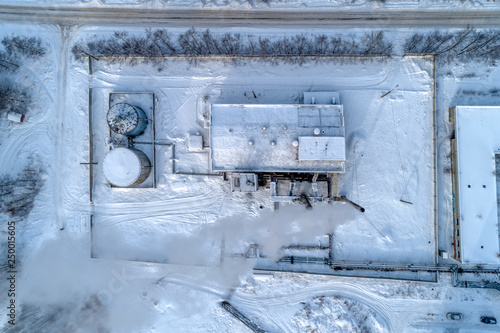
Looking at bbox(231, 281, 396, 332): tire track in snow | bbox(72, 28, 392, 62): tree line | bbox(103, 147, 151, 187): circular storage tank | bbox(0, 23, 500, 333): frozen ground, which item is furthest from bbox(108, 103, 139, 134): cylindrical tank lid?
bbox(231, 281, 396, 332): tire track in snow

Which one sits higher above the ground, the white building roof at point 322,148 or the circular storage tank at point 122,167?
the white building roof at point 322,148

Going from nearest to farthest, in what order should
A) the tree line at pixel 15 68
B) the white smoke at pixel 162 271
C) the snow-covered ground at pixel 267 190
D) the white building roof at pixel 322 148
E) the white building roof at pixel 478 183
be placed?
the white building roof at pixel 322 148 < the white building roof at pixel 478 183 < the snow-covered ground at pixel 267 190 < the white smoke at pixel 162 271 < the tree line at pixel 15 68

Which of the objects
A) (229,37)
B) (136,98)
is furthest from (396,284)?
(136,98)

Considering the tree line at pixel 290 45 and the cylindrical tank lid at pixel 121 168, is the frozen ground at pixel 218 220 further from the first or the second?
the cylindrical tank lid at pixel 121 168

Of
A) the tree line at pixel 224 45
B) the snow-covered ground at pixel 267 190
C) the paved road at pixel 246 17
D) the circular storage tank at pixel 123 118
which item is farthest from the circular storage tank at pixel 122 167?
the paved road at pixel 246 17

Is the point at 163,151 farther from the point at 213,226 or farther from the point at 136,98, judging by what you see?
the point at 213,226

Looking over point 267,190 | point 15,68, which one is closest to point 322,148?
point 267,190
